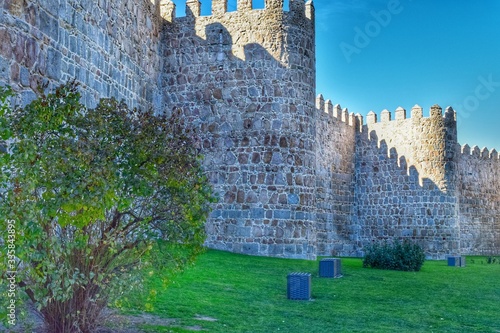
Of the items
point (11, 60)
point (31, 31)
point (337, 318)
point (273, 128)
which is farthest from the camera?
point (273, 128)

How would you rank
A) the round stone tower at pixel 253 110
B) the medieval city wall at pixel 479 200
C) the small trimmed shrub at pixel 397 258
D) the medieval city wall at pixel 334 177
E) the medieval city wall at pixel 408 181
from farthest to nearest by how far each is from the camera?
the medieval city wall at pixel 479 200 → the medieval city wall at pixel 408 181 → the medieval city wall at pixel 334 177 → the round stone tower at pixel 253 110 → the small trimmed shrub at pixel 397 258

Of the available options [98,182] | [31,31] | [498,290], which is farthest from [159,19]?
[98,182]

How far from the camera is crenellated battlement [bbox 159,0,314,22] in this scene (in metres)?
19.1

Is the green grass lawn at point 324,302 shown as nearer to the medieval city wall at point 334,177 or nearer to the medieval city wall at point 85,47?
the medieval city wall at point 85,47

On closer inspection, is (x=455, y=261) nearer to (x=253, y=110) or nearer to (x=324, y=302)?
(x=253, y=110)

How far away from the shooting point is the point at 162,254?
23.0 feet

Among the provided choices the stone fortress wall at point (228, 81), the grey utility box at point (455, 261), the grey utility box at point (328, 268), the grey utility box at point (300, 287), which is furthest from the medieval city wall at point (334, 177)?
the grey utility box at point (300, 287)

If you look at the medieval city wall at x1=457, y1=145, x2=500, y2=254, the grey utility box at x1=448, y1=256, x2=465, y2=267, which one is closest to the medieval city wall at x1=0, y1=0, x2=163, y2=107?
the grey utility box at x1=448, y1=256, x2=465, y2=267

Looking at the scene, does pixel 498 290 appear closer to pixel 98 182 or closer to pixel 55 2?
pixel 98 182

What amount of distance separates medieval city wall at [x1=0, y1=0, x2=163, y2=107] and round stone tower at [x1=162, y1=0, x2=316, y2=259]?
139cm

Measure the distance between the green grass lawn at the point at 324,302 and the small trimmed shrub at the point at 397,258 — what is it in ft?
7.52

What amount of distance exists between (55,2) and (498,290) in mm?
11779

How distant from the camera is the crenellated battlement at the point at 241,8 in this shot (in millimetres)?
19094

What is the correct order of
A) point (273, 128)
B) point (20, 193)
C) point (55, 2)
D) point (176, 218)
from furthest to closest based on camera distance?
point (273, 128) → point (55, 2) → point (176, 218) → point (20, 193)
